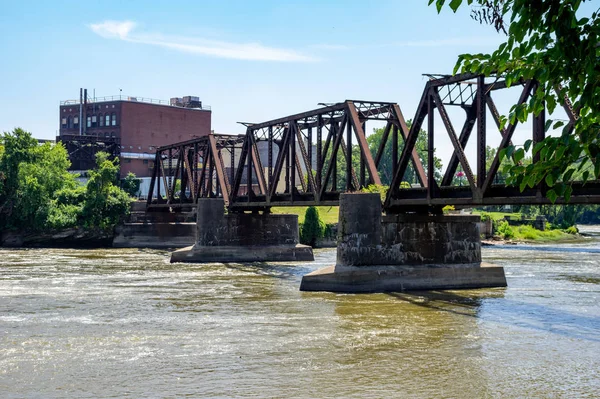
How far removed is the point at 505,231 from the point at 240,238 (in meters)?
52.1

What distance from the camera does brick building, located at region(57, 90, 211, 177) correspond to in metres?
105

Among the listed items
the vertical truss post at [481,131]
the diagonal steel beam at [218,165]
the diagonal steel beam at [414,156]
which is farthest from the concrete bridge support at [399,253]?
the diagonal steel beam at [218,165]

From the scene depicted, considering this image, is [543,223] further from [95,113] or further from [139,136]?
[95,113]

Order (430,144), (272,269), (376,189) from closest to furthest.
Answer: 1. (430,144)
2. (376,189)
3. (272,269)

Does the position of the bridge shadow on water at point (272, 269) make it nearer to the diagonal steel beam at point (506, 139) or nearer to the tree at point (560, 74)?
the diagonal steel beam at point (506, 139)

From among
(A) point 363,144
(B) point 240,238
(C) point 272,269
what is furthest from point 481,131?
(B) point 240,238

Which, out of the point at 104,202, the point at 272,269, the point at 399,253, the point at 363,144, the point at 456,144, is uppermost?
the point at 363,144

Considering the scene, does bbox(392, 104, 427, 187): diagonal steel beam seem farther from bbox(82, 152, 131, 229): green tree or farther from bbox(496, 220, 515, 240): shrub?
bbox(496, 220, 515, 240): shrub

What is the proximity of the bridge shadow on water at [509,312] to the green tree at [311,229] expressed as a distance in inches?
1790

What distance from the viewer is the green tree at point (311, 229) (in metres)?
77.0

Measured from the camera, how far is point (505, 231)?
95562 millimetres

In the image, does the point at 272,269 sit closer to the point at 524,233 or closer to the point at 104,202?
the point at 104,202

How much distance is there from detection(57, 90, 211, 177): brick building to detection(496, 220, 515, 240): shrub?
46257mm

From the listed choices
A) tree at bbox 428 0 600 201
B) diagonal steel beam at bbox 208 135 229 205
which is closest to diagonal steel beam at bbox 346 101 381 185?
diagonal steel beam at bbox 208 135 229 205
